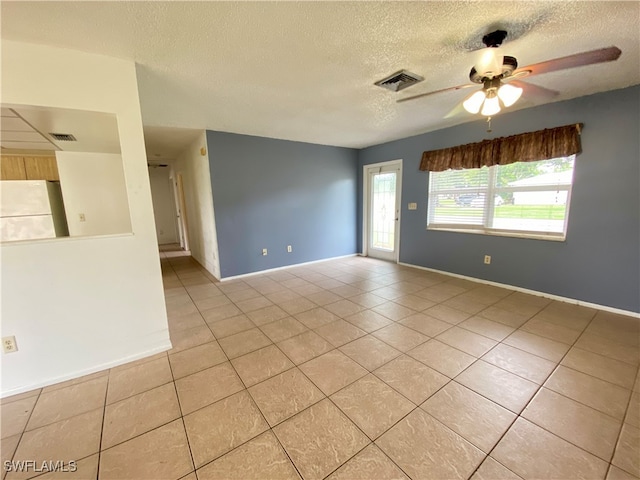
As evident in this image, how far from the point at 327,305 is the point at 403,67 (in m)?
2.51

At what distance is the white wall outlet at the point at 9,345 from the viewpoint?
5.56ft

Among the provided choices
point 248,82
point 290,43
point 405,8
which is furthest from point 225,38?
point 405,8

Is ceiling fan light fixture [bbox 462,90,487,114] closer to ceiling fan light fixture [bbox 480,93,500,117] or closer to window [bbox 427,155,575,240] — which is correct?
ceiling fan light fixture [bbox 480,93,500,117]

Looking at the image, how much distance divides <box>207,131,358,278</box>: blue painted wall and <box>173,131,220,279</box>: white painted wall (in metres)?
0.14

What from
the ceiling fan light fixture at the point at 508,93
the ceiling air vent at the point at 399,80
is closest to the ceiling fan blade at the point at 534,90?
the ceiling fan light fixture at the point at 508,93

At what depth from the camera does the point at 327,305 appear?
10.0 ft

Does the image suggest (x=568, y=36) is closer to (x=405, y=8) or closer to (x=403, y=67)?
(x=403, y=67)

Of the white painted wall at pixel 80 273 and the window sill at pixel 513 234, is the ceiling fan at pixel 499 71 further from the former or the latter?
the white painted wall at pixel 80 273

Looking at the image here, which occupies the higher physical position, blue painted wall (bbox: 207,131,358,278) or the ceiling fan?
the ceiling fan

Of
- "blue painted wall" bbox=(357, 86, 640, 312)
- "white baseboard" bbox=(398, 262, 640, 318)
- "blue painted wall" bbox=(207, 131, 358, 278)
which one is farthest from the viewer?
"blue painted wall" bbox=(207, 131, 358, 278)

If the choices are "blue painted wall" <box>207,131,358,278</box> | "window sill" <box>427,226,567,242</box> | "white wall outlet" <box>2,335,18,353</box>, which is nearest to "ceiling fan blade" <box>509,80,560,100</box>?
"window sill" <box>427,226,567,242</box>

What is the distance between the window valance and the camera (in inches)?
110

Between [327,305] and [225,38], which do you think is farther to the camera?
Result: [327,305]

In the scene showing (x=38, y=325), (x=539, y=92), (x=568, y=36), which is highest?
(x=568, y=36)
